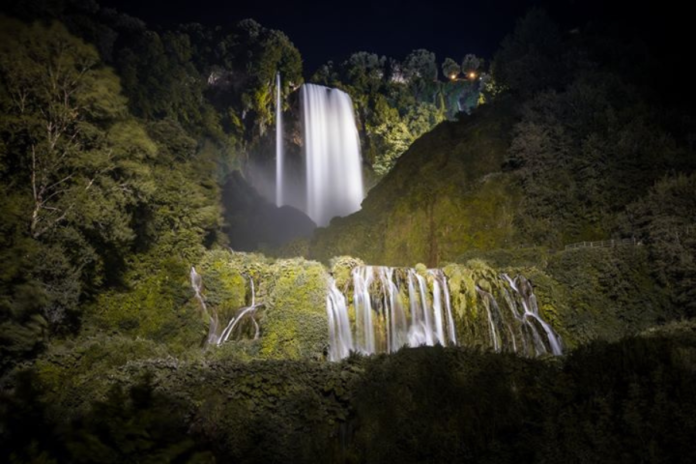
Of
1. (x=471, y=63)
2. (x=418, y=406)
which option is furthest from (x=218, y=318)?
(x=471, y=63)

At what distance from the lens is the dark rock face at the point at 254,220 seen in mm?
41656

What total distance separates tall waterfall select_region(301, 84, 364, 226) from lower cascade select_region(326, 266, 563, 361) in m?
30.7

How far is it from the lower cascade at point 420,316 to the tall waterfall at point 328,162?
30.7 meters

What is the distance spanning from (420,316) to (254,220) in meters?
28.2

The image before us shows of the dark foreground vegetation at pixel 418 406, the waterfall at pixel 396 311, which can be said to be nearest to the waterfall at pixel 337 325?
the waterfall at pixel 396 311

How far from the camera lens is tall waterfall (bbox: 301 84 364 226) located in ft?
166

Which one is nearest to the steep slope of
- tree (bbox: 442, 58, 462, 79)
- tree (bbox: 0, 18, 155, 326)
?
tree (bbox: 0, 18, 155, 326)

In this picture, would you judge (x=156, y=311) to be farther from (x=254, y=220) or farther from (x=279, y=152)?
(x=279, y=152)

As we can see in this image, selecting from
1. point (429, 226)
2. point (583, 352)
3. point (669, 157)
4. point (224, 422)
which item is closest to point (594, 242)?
point (669, 157)

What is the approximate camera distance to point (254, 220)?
4406 centimetres

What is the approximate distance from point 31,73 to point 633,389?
18670mm

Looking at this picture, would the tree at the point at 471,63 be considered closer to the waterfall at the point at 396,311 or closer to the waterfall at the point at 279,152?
the waterfall at the point at 279,152

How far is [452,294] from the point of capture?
19797mm

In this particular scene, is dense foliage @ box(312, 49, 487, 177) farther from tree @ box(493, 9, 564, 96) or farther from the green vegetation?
the green vegetation
